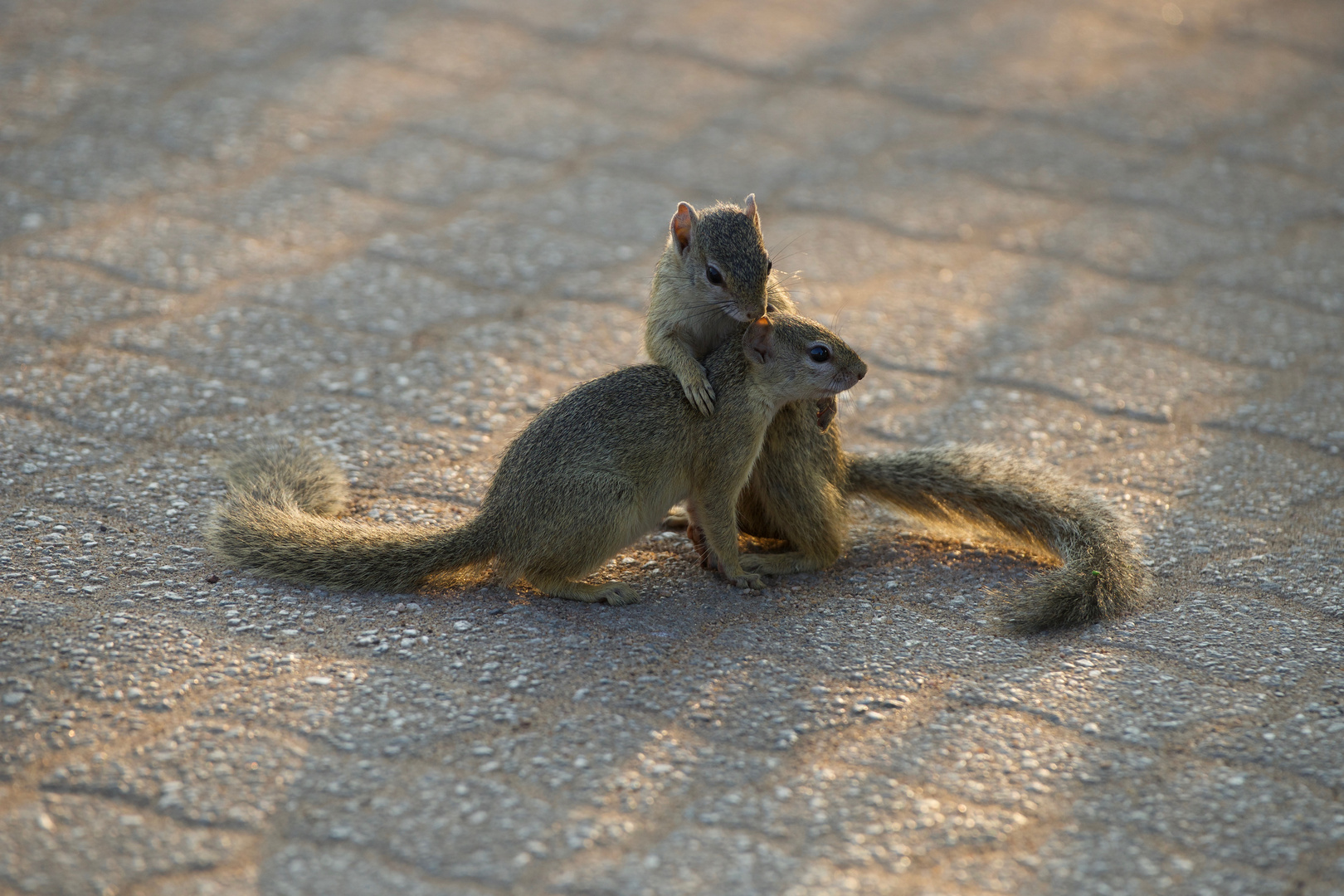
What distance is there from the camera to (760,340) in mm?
2883

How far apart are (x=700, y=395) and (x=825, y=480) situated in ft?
1.40

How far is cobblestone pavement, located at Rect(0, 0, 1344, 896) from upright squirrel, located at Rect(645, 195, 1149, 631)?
0.41 feet

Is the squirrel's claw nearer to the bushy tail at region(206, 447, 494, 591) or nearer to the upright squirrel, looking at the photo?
the upright squirrel

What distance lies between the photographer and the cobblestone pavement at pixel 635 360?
2100mm

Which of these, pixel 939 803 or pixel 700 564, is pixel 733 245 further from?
pixel 939 803

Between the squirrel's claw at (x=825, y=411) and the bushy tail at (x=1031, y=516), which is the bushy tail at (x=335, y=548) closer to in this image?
the squirrel's claw at (x=825, y=411)

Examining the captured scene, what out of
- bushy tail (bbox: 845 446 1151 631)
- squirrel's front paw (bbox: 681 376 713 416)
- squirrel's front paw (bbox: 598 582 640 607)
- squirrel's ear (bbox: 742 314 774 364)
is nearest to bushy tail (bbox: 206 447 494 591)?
squirrel's front paw (bbox: 598 582 640 607)

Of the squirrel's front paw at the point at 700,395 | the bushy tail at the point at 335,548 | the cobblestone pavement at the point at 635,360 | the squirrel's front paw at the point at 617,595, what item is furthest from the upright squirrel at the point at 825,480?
the bushy tail at the point at 335,548

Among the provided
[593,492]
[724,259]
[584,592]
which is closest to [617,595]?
[584,592]

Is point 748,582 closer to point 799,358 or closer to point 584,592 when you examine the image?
point 584,592

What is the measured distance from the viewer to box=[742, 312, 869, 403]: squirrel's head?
288 cm

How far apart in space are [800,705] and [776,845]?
424mm

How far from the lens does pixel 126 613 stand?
2596 millimetres

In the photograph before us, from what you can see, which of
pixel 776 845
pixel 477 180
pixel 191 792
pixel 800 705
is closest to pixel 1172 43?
pixel 477 180
